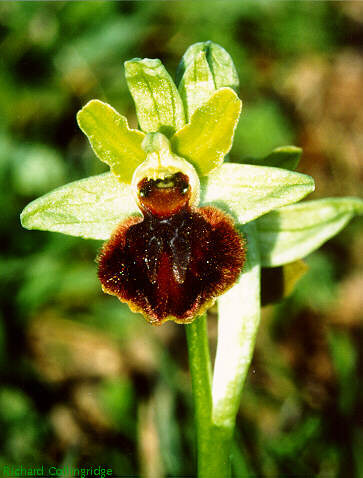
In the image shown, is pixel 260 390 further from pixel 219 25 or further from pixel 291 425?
pixel 219 25

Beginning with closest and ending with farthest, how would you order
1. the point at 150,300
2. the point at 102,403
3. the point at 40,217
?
1. the point at 150,300
2. the point at 40,217
3. the point at 102,403

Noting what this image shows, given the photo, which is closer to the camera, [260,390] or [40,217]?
[40,217]

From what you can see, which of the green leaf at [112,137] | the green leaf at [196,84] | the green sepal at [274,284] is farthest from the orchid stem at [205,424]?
the green leaf at [196,84]


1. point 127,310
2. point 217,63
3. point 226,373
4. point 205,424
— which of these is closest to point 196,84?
point 217,63

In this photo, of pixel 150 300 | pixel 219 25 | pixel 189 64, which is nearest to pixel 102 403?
pixel 150 300

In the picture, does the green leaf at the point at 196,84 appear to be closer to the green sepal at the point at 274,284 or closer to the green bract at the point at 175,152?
the green bract at the point at 175,152
